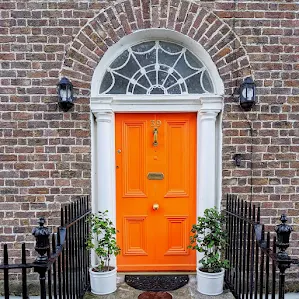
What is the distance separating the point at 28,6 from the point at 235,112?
2796 millimetres

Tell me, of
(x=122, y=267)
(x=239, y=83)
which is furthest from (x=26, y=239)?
(x=239, y=83)

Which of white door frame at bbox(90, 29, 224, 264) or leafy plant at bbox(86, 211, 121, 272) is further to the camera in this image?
white door frame at bbox(90, 29, 224, 264)

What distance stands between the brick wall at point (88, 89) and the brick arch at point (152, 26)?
0.04ft

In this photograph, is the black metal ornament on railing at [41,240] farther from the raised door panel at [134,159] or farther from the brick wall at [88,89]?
the raised door panel at [134,159]

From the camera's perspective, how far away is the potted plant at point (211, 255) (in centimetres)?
344

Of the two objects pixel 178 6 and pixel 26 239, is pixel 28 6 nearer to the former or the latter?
pixel 178 6

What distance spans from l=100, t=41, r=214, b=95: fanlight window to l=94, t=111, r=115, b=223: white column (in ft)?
1.26

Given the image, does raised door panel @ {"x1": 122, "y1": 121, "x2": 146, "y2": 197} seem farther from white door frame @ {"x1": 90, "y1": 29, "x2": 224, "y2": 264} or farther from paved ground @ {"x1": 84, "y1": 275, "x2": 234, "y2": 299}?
paved ground @ {"x1": 84, "y1": 275, "x2": 234, "y2": 299}

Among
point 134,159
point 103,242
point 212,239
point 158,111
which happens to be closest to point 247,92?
point 158,111

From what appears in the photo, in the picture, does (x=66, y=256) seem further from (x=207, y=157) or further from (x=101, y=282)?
(x=207, y=157)

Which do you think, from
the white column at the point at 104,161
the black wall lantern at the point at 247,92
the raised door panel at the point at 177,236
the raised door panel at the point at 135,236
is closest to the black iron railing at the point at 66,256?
the white column at the point at 104,161

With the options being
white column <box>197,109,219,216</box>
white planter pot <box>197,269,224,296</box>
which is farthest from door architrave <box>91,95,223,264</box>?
white planter pot <box>197,269,224,296</box>

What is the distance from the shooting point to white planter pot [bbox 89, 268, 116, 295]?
3445 mm

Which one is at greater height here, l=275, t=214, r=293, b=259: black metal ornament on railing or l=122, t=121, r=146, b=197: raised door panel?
l=122, t=121, r=146, b=197: raised door panel
